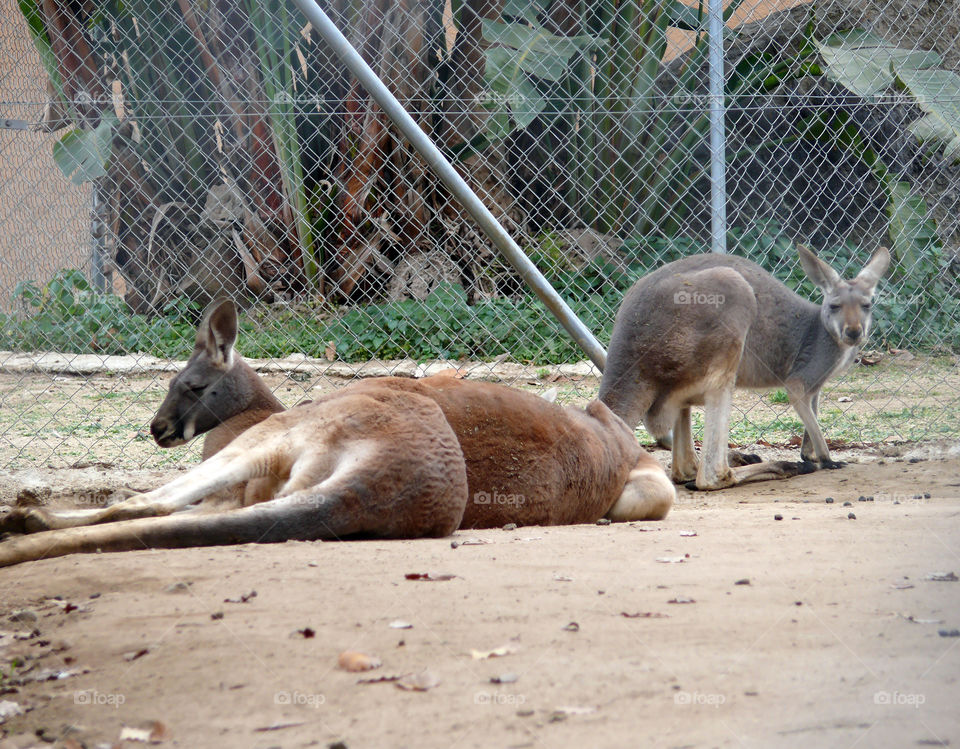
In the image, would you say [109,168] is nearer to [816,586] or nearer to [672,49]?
[672,49]

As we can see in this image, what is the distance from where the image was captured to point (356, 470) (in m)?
3.04

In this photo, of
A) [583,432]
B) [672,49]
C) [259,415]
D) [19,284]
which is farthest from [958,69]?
[19,284]

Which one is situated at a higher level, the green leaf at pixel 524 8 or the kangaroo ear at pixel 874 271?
the green leaf at pixel 524 8

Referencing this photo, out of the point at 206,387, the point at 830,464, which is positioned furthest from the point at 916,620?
the point at 830,464

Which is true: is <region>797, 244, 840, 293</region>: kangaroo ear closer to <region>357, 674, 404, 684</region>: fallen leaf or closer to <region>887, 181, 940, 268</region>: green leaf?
<region>887, 181, 940, 268</region>: green leaf

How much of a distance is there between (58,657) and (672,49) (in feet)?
26.0

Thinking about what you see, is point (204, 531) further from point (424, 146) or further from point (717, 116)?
point (717, 116)

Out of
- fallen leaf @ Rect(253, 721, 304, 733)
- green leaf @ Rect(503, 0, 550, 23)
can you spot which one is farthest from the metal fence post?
fallen leaf @ Rect(253, 721, 304, 733)

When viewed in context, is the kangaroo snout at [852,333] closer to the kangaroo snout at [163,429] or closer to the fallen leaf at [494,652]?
the kangaroo snout at [163,429]

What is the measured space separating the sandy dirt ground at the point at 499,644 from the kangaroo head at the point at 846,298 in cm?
251

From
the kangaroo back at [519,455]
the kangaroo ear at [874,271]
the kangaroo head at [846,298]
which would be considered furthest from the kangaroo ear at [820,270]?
the kangaroo back at [519,455]

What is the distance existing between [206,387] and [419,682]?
92.6 inches

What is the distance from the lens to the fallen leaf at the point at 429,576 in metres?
2.50

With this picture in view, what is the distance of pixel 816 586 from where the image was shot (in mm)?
2406
